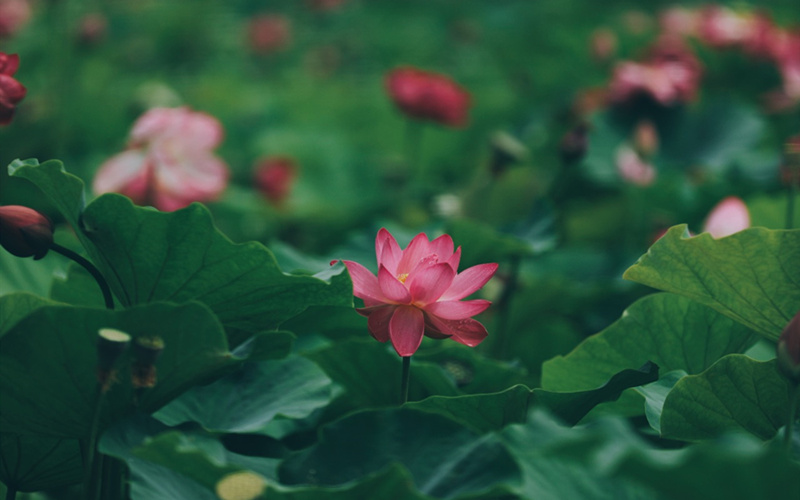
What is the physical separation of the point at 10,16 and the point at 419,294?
1638 millimetres

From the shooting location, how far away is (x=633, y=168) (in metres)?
1.53

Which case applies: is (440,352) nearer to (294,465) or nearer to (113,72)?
(294,465)

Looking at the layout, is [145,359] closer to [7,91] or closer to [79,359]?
[79,359]

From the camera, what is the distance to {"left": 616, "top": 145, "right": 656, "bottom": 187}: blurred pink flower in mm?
1441

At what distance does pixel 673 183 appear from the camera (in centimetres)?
151

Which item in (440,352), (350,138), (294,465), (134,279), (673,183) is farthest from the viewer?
(350,138)

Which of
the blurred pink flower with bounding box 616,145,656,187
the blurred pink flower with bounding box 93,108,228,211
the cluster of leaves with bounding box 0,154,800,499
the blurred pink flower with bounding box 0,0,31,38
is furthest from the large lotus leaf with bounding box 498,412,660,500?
the blurred pink flower with bounding box 0,0,31,38

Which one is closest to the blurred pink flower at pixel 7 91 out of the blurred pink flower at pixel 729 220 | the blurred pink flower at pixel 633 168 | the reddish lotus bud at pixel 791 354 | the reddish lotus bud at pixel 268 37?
the reddish lotus bud at pixel 791 354

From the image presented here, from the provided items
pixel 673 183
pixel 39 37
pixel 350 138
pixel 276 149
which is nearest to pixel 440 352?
pixel 673 183

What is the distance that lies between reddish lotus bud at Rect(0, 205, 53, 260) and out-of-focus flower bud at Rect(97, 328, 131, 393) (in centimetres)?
12

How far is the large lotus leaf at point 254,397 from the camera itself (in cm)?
64

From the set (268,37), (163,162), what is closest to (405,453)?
(163,162)

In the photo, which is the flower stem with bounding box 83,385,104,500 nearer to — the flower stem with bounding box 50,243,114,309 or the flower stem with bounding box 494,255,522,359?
the flower stem with bounding box 50,243,114,309

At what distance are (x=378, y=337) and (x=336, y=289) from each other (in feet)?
0.15
